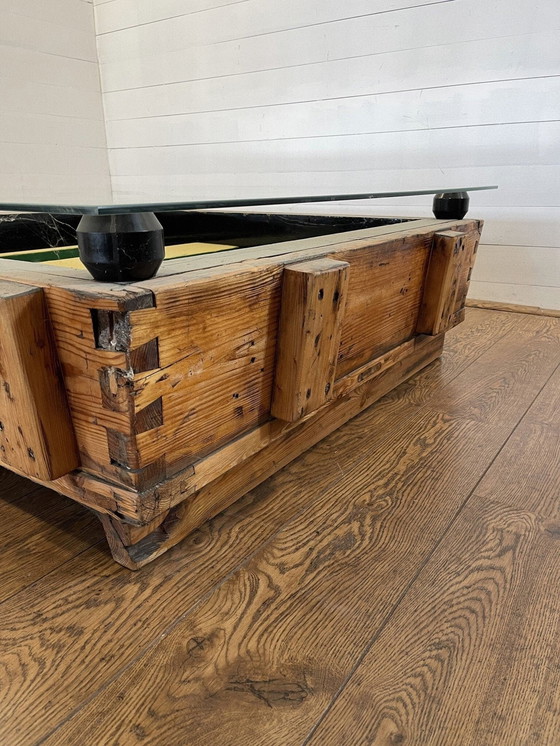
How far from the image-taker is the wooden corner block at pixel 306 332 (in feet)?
2.38

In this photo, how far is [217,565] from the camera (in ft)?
2.34

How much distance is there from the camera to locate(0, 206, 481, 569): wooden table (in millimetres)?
561

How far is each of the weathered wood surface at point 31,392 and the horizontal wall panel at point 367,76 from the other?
6.66ft

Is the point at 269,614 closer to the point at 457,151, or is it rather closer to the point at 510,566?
the point at 510,566

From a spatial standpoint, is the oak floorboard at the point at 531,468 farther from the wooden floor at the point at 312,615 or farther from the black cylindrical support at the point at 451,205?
the black cylindrical support at the point at 451,205

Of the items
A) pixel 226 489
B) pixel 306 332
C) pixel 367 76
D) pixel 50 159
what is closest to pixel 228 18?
pixel 367 76

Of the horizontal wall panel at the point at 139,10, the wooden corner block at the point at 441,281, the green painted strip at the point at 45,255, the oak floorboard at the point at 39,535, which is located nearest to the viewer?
the oak floorboard at the point at 39,535

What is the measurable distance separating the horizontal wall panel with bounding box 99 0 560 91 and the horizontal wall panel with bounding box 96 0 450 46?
0.6 inches

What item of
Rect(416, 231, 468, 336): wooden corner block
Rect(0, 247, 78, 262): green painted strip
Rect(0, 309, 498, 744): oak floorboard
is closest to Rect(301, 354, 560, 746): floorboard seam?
Rect(0, 309, 498, 744): oak floorboard

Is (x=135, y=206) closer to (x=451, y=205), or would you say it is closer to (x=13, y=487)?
(x=13, y=487)

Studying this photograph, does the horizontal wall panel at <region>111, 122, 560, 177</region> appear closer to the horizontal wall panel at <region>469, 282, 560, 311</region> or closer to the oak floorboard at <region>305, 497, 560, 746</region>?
the horizontal wall panel at <region>469, 282, 560, 311</region>

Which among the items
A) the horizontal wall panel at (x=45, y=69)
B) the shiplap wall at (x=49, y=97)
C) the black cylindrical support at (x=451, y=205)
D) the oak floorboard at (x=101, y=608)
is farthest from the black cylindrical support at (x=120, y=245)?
the horizontal wall panel at (x=45, y=69)

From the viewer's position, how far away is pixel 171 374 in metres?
0.61

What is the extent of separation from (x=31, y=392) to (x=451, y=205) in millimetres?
1201
